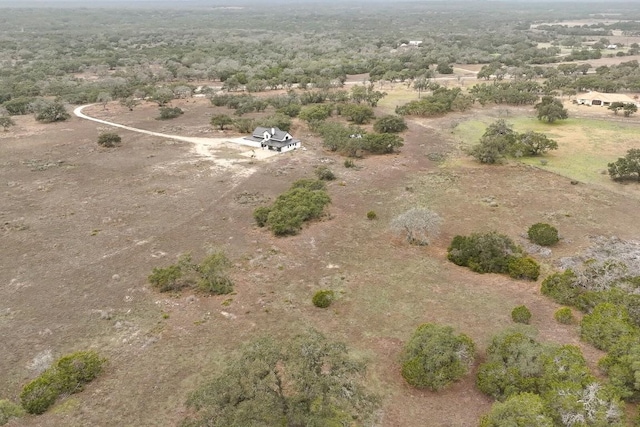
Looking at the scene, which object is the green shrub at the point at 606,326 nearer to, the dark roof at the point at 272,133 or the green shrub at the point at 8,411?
the green shrub at the point at 8,411

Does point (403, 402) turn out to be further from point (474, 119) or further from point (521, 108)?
point (521, 108)

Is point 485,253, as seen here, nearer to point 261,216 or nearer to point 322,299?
point 322,299

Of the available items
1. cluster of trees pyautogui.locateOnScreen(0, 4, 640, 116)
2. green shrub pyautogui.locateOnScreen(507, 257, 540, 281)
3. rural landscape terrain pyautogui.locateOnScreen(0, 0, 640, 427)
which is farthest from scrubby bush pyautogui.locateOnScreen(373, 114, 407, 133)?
green shrub pyautogui.locateOnScreen(507, 257, 540, 281)

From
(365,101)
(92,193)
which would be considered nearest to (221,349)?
(92,193)

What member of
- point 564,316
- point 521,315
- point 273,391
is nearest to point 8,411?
point 273,391

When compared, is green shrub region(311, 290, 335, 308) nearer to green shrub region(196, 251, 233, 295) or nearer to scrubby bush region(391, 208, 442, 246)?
green shrub region(196, 251, 233, 295)

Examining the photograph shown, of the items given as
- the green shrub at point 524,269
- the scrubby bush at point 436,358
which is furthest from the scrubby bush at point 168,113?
the scrubby bush at point 436,358
